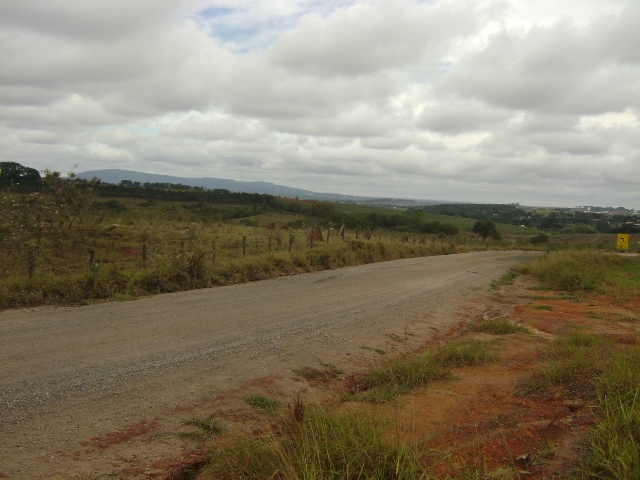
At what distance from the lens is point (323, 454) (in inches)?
146

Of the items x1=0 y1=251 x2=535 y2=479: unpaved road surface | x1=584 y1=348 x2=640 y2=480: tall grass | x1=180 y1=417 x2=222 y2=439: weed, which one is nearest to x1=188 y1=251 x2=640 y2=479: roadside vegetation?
x1=584 y1=348 x2=640 y2=480: tall grass

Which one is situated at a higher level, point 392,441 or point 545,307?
point 392,441

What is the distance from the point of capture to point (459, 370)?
7438 mm

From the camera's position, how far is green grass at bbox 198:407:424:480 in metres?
3.54

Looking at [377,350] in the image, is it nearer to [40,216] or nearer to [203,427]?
[203,427]

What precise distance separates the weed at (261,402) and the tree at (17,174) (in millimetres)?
39336

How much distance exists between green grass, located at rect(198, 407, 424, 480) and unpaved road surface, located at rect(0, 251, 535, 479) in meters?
0.81

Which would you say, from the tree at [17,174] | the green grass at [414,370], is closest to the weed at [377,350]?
the green grass at [414,370]

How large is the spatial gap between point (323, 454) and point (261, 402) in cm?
218

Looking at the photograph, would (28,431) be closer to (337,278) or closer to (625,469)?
(625,469)

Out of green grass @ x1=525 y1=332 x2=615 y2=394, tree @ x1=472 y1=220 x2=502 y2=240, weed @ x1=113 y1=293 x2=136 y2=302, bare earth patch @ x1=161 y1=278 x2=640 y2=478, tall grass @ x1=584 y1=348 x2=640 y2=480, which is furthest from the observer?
tree @ x1=472 y1=220 x2=502 y2=240

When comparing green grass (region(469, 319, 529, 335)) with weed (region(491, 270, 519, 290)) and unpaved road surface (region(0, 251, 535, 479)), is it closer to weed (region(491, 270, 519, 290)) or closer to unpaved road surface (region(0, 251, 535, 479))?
unpaved road surface (region(0, 251, 535, 479))

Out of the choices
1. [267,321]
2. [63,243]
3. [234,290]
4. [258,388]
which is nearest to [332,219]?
[63,243]

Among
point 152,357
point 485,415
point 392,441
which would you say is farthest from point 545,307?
point 392,441
